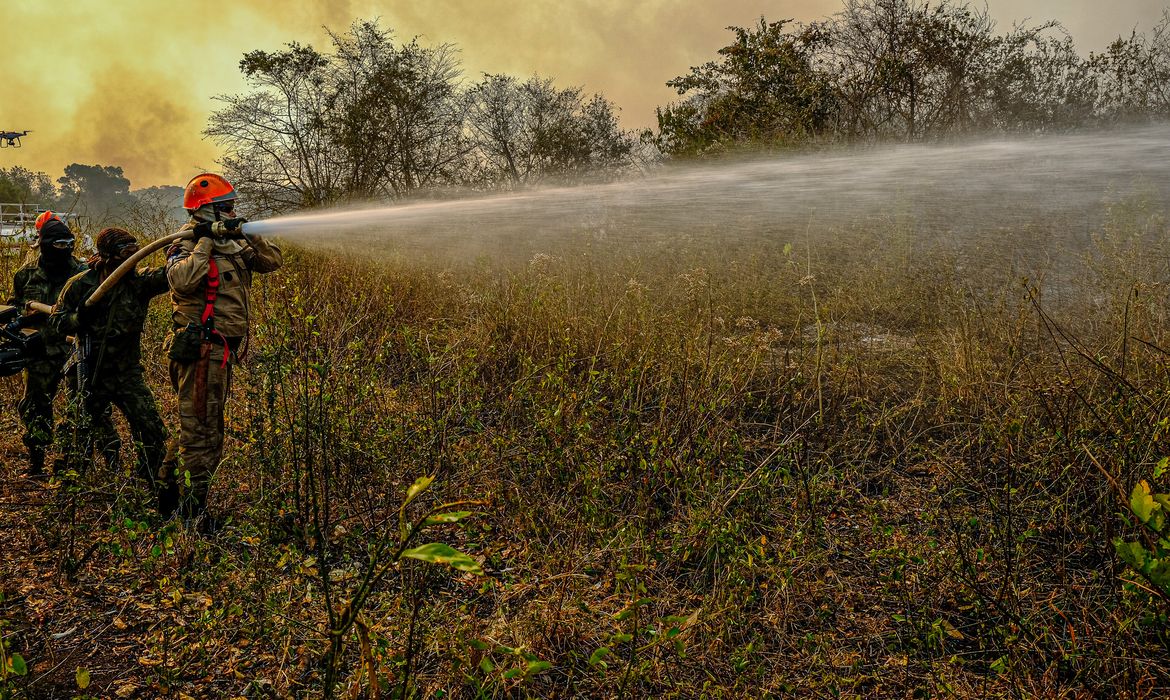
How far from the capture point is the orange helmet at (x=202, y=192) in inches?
142

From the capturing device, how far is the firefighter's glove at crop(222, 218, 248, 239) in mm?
3621

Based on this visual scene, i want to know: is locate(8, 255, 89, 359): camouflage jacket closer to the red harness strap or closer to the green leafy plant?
the red harness strap

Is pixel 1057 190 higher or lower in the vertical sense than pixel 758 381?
higher

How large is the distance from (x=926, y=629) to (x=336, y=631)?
2606 mm

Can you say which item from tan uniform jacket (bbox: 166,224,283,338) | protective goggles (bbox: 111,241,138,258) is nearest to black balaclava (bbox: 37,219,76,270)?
protective goggles (bbox: 111,241,138,258)

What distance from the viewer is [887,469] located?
3.84 m

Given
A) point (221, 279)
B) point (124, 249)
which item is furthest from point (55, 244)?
point (221, 279)

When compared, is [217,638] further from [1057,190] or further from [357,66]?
[357,66]

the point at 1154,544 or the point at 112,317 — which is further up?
the point at 112,317

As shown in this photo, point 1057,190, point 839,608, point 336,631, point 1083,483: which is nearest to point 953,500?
point 1083,483

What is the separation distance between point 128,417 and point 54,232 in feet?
5.42

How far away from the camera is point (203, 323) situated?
11.7ft

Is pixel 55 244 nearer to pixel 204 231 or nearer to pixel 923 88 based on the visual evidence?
pixel 204 231

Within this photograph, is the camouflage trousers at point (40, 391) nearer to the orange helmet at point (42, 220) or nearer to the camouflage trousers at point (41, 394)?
the camouflage trousers at point (41, 394)
